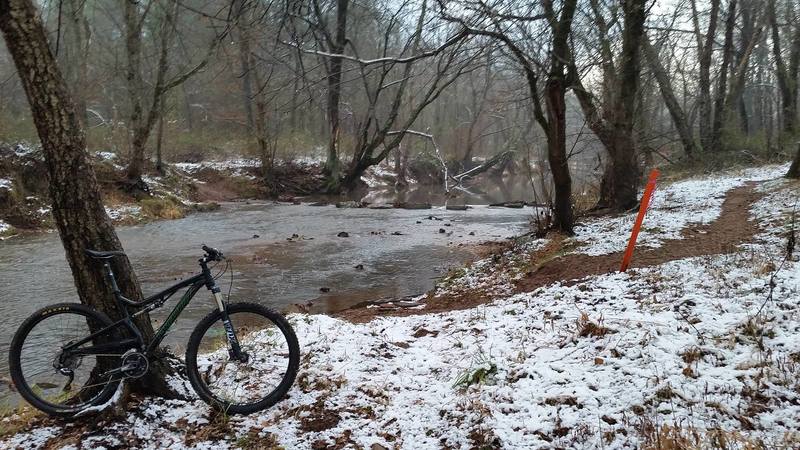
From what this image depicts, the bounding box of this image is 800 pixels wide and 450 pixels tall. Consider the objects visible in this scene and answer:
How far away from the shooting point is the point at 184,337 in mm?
6621

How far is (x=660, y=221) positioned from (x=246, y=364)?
843 centimetres

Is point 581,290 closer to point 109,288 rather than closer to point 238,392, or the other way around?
point 238,392

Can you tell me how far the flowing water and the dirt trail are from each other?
124 cm

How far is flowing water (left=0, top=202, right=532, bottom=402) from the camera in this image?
8.52 metres

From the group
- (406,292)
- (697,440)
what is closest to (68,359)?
(697,440)

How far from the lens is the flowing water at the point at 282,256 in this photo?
28.0ft

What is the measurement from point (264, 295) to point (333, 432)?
560 cm

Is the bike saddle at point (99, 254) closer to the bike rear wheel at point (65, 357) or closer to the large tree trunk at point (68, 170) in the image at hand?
the large tree trunk at point (68, 170)

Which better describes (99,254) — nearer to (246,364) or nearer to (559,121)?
(246,364)

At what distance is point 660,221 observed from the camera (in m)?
9.83

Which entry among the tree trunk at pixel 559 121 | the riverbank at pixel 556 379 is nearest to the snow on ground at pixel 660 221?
the tree trunk at pixel 559 121

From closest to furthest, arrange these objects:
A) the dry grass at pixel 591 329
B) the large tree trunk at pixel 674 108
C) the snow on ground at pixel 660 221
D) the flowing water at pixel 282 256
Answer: the dry grass at pixel 591 329
the snow on ground at pixel 660 221
the flowing water at pixel 282 256
the large tree trunk at pixel 674 108

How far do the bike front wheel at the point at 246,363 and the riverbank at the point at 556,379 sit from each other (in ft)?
0.44

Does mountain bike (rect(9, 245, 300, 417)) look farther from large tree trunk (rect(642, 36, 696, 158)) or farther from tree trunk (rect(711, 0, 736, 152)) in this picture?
tree trunk (rect(711, 0, 736, 152))
